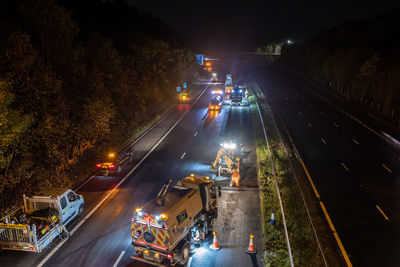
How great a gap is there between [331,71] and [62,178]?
64.3 metres

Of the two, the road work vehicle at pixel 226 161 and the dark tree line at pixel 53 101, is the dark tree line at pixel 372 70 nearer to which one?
the road work vehicle at pixel 226 161

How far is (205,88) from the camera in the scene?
75250mm

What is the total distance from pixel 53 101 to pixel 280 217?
1553cm

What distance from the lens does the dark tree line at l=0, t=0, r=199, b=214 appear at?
59.7ft

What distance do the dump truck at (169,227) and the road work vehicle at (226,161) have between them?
8.50 meters

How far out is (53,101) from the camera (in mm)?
20656

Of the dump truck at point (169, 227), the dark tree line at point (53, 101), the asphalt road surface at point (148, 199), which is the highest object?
the dark tree line at point (53, 101)

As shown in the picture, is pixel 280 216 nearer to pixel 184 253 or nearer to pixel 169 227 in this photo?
pixel 184 253

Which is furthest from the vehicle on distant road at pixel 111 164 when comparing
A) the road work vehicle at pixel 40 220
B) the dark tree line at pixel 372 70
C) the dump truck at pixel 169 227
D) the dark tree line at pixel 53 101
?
the dark tree line at pixel 372 70

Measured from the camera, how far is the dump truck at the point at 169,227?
1269 centimetres

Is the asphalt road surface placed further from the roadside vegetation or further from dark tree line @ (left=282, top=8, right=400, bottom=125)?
dark tree line @ (left=282, top=8, right=400, bottom=125)

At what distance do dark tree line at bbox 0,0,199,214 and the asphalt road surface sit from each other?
3.01 meters

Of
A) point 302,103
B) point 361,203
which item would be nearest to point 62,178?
point 361,203

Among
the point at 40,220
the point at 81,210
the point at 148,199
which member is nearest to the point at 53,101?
the point at 81,210
